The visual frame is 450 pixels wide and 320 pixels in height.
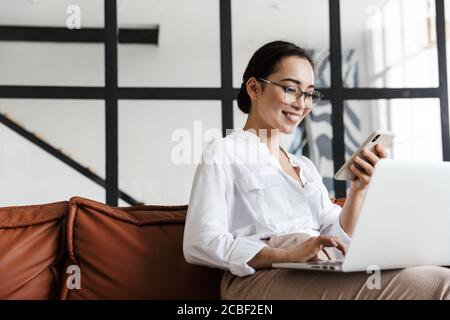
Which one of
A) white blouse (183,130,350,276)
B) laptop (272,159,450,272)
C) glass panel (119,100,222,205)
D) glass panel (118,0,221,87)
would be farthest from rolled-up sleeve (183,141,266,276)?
glass panel (118,0,221,87)

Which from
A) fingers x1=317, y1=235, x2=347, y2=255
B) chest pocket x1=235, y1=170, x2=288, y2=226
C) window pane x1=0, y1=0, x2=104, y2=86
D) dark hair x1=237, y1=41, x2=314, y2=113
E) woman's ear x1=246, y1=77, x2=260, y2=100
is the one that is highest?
window pane x1=0, y1=0, x2=104, y2=86

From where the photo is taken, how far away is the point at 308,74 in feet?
6.13

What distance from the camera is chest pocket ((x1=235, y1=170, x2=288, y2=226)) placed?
1724mm

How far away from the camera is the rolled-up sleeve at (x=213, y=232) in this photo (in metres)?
1.53

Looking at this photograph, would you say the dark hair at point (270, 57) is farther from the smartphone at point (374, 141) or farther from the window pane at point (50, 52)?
the window pane at point (50, 52)

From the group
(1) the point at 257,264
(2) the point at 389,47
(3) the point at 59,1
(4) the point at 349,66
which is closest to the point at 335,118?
(4) the point at 349,66

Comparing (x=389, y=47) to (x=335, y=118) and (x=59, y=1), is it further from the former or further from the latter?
(x=59, y=1)

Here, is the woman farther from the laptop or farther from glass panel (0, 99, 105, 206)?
glass panel (0, 99, 105, 206)

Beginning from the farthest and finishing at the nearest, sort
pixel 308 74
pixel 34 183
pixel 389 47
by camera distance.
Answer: pixel 389 47
pixel 34 183
pixel 308 74

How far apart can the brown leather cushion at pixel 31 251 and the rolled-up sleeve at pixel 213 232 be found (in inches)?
16.7

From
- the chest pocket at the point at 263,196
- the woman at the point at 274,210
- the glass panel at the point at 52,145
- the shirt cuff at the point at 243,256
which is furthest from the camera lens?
the glass panel at the point at 52,145

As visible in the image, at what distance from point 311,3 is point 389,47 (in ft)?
1.56

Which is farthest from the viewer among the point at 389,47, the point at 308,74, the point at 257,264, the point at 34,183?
the point at 389,47

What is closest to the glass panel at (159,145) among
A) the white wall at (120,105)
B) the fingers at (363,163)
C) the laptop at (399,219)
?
the white wall at (120,105)
